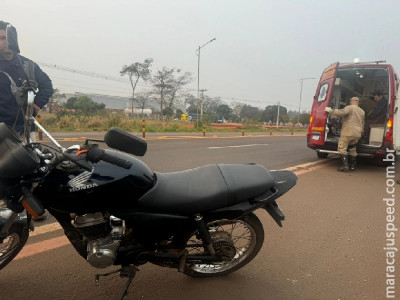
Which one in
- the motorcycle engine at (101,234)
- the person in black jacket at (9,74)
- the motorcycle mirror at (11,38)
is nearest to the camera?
the motorcycle engine at (101,234)

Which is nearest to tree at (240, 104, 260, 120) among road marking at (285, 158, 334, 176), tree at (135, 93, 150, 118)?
tree at (135, 93, 150, 118)

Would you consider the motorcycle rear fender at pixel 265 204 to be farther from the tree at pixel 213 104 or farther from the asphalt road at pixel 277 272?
the tree at pixel 213 104

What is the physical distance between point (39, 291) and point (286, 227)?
2.37 metres

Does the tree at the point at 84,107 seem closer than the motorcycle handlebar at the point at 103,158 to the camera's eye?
No

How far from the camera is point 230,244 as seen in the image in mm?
2008

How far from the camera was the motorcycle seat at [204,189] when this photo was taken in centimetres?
162

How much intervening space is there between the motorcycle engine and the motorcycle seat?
0.23 metres

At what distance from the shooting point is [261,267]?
7.52 ft

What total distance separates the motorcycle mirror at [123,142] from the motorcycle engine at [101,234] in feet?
1.45

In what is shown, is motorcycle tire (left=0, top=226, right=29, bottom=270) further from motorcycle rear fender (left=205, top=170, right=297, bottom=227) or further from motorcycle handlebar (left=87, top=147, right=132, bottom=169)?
motorcycle rear fender (left=205, top=170, right=297, bottom=227)

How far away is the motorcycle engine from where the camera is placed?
61.9 inches

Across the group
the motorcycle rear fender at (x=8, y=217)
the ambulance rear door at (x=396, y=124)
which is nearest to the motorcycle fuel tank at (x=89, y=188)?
the motorcycle rear fender at (x=8, y=217)

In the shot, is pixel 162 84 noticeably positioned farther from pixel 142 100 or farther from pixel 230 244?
pixel 230 244

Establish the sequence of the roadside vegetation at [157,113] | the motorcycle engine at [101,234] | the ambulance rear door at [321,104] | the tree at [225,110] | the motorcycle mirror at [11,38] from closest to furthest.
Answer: the motorcycle engine at [101,234]
the motorcycle mirror at [11,38]
the ambulance rear door at [321,104]
the roadside vegetation at [157,113]
the tree at [225,110]
